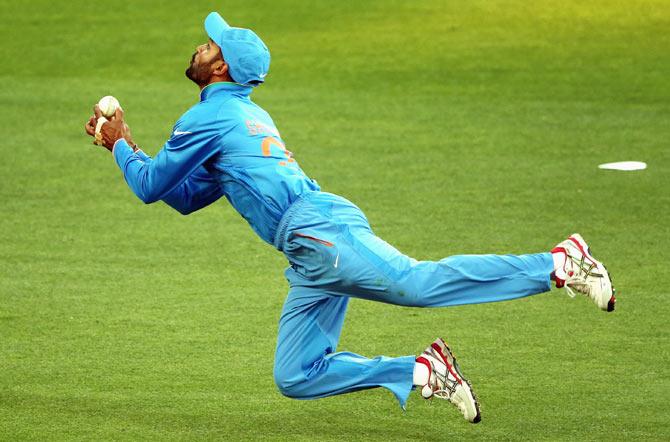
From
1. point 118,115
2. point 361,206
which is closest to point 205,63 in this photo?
point 118,115

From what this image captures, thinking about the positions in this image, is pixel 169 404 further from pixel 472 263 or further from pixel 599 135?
pixel 599 135

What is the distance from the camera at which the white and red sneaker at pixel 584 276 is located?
5.75 metres

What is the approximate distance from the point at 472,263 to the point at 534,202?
15.5ft

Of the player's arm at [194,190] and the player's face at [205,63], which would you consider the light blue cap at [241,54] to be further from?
the player's arm at [194,190]

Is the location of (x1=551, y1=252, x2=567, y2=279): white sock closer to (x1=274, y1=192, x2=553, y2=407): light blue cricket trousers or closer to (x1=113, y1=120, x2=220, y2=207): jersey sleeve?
(x1=274, y1=192, x2=553, y2=407): light blue cricket trousers

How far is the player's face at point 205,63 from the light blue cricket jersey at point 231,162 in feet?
0.24

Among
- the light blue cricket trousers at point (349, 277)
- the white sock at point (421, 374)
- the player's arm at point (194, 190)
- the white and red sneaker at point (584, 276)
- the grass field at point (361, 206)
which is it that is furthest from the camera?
the grass field at point (361, 206)

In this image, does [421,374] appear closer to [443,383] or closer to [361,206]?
[443,383]

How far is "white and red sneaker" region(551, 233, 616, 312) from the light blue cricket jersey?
1.18 metres

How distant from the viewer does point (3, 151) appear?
11.8m

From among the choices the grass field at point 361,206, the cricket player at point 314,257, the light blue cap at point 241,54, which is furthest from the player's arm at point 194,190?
the grass field at point 361,206

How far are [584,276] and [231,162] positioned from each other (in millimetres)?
A: 1656

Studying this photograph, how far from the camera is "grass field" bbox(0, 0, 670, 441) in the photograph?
6582mm

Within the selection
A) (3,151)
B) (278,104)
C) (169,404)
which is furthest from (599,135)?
(169,404)
